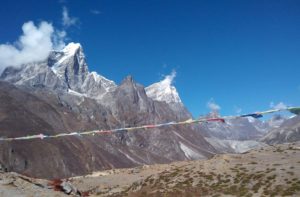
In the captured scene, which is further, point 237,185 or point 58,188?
point 237,185

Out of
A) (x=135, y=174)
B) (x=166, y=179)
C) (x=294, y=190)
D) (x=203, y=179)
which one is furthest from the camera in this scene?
(x=135, y=174)

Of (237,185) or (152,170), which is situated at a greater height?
(152,170)

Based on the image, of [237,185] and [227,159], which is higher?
[227,159]

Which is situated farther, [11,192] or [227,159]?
[227,159]

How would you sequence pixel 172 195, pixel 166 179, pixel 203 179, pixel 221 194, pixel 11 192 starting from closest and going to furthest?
pixel 11 192 → pixel 221 194 → pixel 172 195 → pixel 203 179 → pixel 166 179

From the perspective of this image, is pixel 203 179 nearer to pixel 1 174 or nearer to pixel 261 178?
pixel 261 178

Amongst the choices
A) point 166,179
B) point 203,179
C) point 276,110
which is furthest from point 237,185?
point 276,110

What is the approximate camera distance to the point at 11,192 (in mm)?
37406

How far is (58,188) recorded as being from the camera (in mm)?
45406

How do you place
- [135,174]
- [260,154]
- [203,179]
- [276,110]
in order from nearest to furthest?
[276,110] < [203,179] < [260,154] < [135,174]

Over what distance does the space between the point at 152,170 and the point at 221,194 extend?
134 feet

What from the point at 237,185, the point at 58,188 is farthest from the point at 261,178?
the point at 58,188

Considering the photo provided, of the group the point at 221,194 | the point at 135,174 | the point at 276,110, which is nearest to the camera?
the point at 276,110

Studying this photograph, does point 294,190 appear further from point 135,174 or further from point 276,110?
point 135,174
